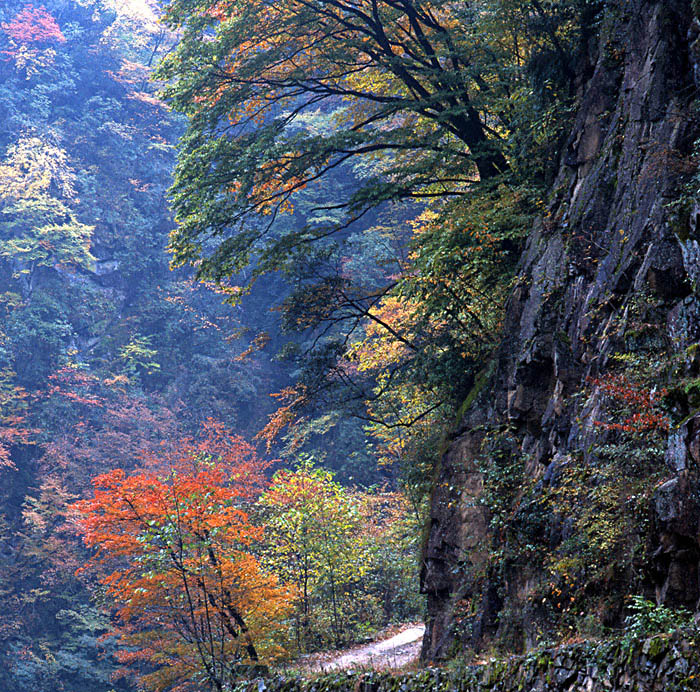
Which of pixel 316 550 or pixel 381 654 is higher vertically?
pixel 316 550

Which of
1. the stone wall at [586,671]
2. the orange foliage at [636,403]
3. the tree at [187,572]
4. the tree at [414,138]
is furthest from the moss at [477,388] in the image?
the stone wall at [586,671]

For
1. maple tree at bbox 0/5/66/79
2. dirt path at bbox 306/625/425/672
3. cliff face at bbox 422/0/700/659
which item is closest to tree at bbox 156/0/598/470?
cliff face at bbox 422/0/700/659

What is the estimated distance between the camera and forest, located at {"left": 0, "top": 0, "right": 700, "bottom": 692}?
4.64 metres

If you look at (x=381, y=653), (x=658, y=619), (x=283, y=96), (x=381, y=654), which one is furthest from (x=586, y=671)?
(x=381, y=653)

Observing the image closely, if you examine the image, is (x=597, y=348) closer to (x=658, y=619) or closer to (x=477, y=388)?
(x=658, y=619)

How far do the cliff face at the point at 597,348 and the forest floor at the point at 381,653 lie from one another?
2.49 metres

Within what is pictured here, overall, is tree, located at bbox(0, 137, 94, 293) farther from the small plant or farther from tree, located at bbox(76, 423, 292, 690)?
the small plant

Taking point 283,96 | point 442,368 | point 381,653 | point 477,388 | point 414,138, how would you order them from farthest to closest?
point 381,653
point 414,138
point 283,96
point 442,368
point 477,388

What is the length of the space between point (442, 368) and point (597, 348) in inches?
153

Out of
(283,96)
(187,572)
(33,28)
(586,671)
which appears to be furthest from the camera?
(33,28)

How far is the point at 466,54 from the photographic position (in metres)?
9.55

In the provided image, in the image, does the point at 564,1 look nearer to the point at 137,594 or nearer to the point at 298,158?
the point at 298,158

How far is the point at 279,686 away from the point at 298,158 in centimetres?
705

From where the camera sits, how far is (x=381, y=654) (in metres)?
12.0
